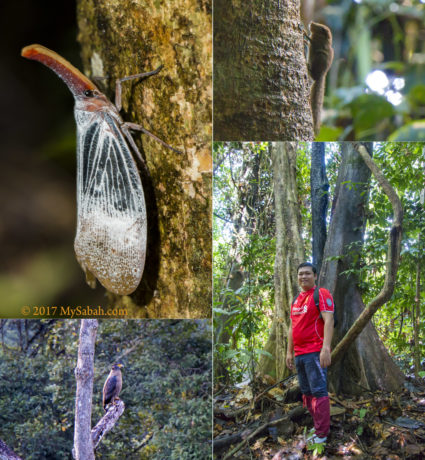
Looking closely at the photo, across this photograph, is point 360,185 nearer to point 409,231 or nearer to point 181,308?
point 409,231

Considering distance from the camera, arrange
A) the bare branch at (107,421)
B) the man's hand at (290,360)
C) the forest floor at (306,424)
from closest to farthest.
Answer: the forest floor at (306,424) → the man's hand at (290,360) → the bare branch at (107,421)

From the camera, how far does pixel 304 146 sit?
1892 mm

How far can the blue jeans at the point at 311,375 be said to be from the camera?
1814mm

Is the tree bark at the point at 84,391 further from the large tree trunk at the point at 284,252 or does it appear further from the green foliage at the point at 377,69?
the green foliage at the point at 377,69

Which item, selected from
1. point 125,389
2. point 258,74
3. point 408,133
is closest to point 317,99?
point 258,74

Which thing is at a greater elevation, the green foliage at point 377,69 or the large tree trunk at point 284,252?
the green foliage at point 377,69

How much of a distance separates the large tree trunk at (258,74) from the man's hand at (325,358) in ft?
2.73

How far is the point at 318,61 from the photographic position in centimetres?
185

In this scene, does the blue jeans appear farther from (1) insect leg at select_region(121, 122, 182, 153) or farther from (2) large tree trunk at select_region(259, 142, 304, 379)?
(1) insect leg at select_region(121, 122, 182, 153)

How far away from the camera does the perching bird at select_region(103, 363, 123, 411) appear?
79.7 inches

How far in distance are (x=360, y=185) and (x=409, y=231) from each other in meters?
0.25

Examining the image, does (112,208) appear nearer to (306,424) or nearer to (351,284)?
(351,284)

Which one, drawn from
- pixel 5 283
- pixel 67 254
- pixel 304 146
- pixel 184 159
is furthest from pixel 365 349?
pixel 5 283

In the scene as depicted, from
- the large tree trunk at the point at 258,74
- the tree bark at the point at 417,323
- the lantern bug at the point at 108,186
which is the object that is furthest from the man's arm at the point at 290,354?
the large tree trunk at the point at 258,74
